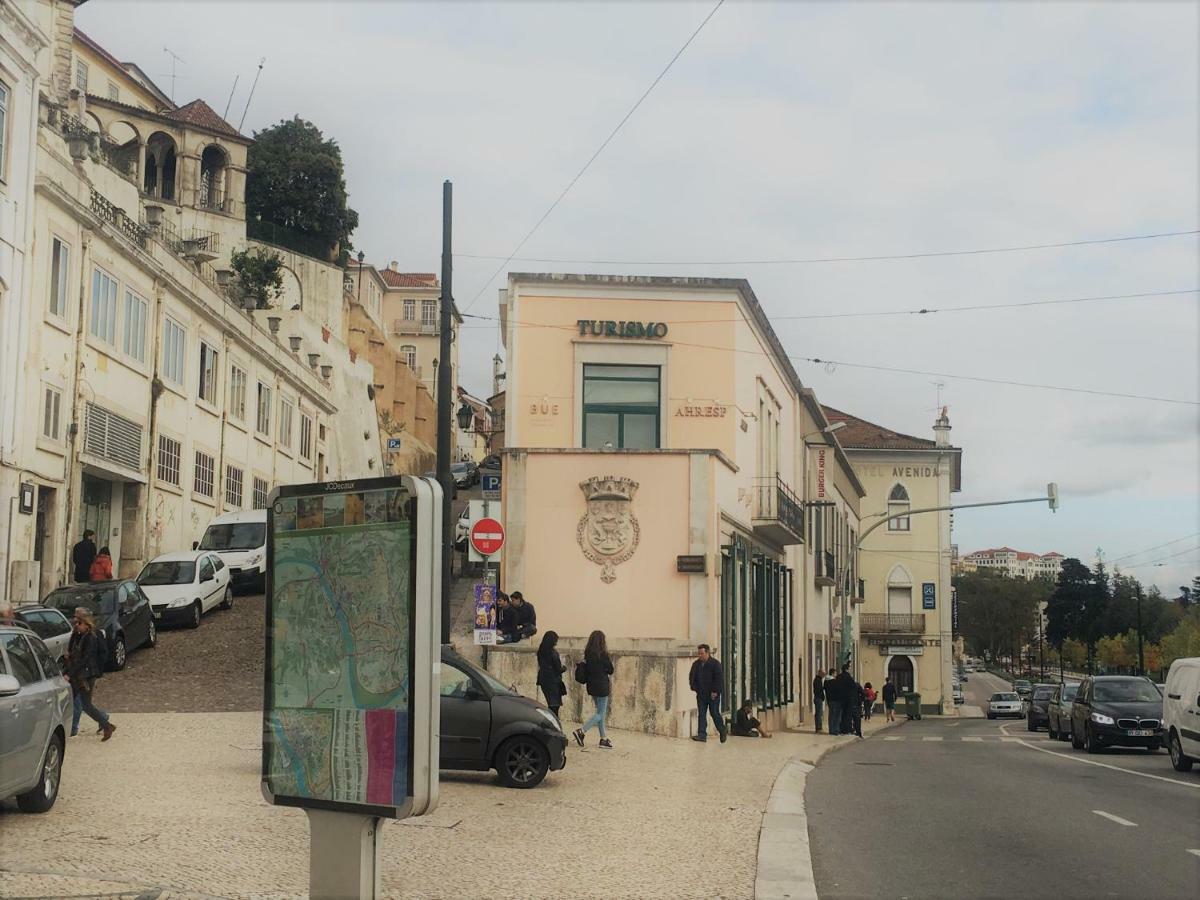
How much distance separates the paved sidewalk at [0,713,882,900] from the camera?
8.98 meters

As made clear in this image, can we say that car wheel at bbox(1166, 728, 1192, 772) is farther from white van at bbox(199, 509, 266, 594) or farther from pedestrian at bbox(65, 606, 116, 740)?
white van at bbox(199, 509, 266, 594)

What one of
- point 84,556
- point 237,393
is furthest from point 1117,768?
point 237,393

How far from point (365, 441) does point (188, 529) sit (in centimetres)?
3155

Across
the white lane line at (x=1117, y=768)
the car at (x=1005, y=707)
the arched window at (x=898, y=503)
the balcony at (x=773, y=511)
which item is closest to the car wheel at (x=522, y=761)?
the white lane line at (x=1117, y=768)

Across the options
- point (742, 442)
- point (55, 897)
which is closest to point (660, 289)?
point (742, 442)

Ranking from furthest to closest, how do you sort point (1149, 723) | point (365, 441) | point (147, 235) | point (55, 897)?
point (365, 441)
point (147, 235)
point (1149, 723)
point (55, 897)

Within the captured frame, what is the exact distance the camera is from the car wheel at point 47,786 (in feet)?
37.0

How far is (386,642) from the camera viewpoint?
244 inches

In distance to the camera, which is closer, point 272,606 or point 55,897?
point 272,606

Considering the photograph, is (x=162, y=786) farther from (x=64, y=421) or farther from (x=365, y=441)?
(x=365, y=441)

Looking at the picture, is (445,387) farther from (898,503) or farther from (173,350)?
(898,503)

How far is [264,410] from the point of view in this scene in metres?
49.3

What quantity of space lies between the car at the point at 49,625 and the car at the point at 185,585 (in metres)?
6.69

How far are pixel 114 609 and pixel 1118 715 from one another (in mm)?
18455
